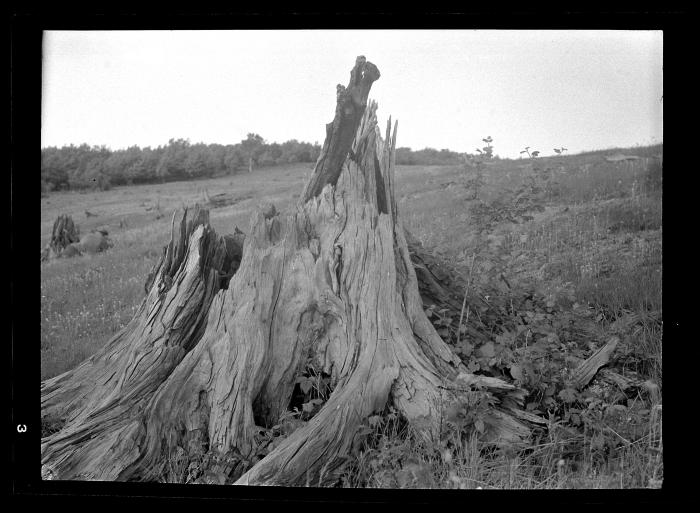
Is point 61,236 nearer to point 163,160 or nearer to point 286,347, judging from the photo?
point 163,160

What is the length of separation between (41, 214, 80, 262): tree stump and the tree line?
0.24 meters

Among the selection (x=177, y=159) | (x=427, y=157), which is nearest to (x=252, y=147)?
(x=177, y=159)

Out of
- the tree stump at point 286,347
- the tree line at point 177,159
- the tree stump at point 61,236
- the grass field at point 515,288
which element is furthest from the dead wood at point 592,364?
the tree stump at point 61,236

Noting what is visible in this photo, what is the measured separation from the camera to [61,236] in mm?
3955

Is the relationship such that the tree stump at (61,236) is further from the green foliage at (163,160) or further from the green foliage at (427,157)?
the green foliage at (427,157)

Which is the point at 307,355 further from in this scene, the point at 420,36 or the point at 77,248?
the point at 420,36

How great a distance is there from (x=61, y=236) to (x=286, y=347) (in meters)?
1.87

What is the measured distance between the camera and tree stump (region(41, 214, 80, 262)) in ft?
12.9

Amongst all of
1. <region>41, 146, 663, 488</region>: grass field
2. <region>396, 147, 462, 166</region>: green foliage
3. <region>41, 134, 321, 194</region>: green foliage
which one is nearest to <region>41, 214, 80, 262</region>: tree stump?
<region>41, 146, 663, 488</region>: grass field

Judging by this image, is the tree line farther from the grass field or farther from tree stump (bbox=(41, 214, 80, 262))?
tree stump (bbox=(41, 214, 80, 262))

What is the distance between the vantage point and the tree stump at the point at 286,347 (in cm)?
358

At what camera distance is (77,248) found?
3953mm

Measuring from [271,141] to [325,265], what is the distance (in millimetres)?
976
